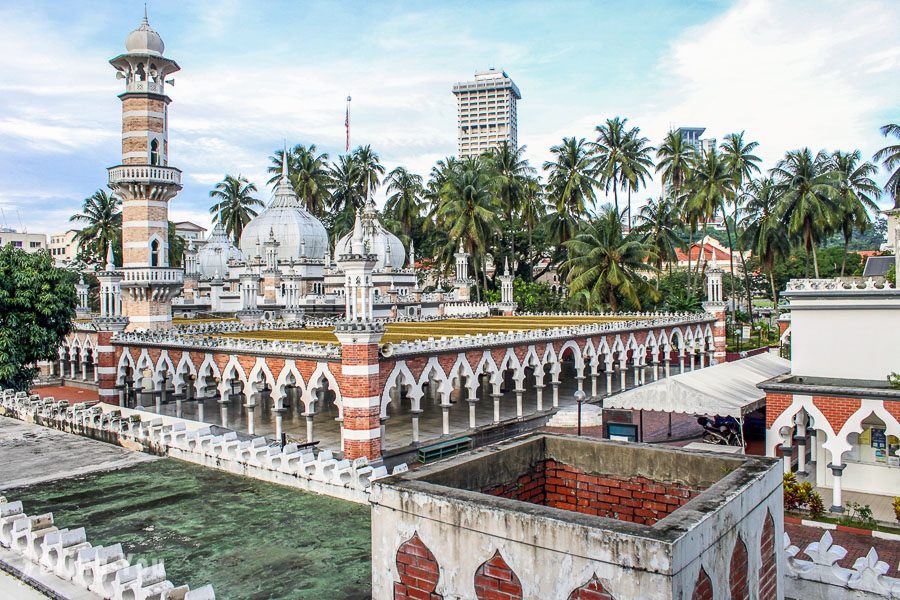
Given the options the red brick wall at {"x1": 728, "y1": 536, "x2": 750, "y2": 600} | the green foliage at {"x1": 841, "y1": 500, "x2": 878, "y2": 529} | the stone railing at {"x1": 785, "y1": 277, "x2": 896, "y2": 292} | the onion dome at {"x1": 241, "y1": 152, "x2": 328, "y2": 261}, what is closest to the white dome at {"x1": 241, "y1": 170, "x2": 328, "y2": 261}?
the onion dome at {"x1": 241, "y1": 152, "x2": 328, "y2": 261}

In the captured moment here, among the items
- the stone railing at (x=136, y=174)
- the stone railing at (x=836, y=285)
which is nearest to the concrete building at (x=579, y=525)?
the stone railing at (x=836, y=285)

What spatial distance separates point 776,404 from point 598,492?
11185 mm

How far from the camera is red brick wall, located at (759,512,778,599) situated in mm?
6652

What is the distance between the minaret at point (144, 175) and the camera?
103ft

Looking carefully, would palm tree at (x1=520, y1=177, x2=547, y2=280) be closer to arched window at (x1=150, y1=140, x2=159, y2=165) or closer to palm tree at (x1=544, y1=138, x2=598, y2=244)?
palm tree at (x1=544, y1=138, x2=598, y2=244)

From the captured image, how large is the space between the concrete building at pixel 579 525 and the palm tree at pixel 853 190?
164ft

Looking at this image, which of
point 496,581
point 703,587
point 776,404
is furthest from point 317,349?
point 703,587

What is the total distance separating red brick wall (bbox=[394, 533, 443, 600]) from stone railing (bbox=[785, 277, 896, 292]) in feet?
51.0

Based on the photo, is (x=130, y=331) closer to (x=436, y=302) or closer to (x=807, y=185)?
(x=436, y=302)

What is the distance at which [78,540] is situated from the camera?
29.8ft

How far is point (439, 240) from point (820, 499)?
51119 mm

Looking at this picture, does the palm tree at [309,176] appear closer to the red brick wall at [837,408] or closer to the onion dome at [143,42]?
the onion dome at [143,42]


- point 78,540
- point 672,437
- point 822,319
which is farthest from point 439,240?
point 78,540

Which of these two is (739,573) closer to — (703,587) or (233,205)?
(703,587)
